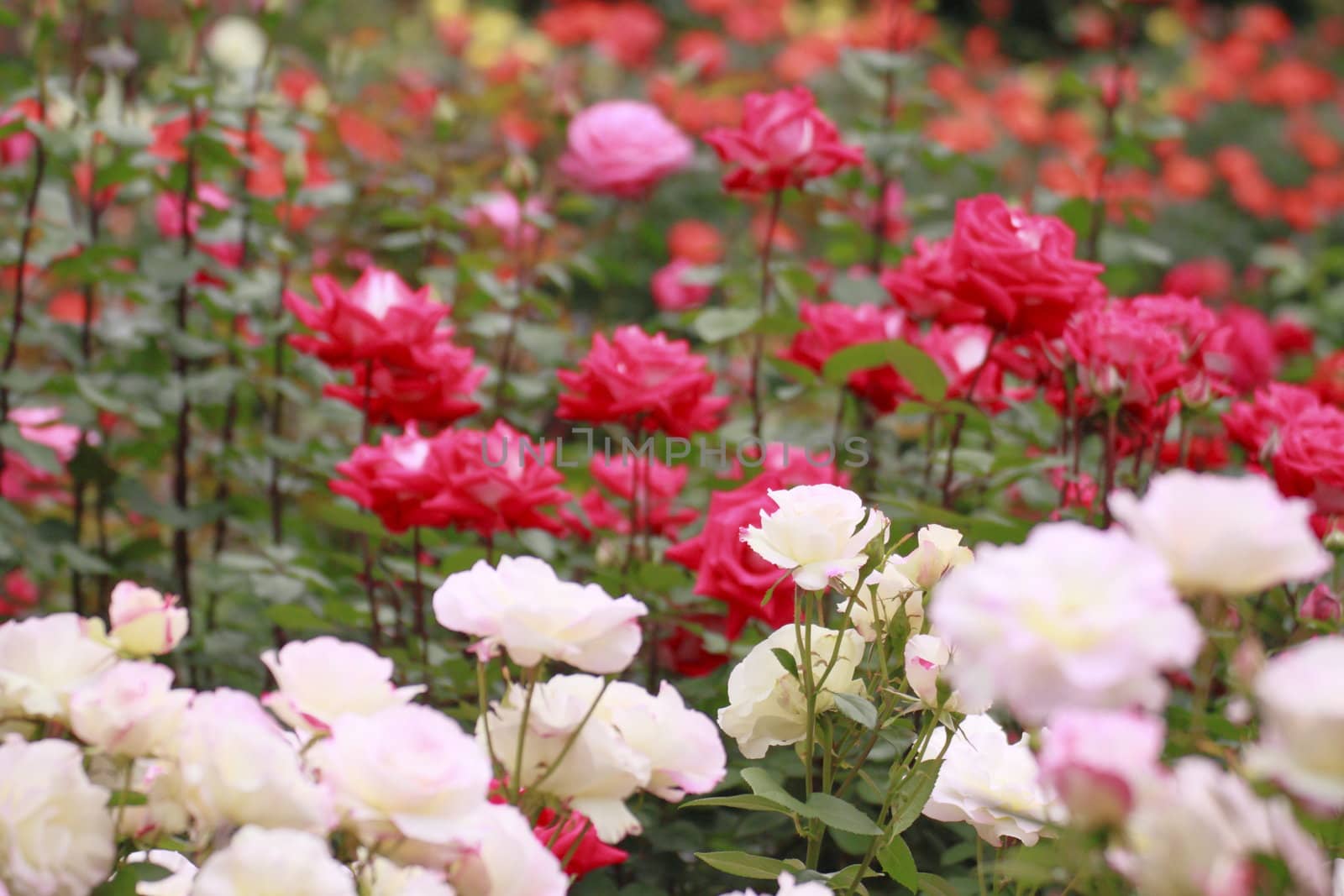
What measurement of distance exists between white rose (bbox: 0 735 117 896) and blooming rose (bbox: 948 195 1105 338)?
905 mm

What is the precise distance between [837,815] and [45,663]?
1.65 feet

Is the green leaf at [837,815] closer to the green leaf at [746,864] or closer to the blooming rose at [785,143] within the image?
the green leaf at [746,864]

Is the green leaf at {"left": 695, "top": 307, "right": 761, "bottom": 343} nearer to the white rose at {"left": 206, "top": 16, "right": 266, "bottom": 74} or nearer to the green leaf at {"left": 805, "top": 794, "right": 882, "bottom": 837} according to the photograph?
the green leaf at {"left": 805, "top": 794, "right": 882, "bottom": 837}

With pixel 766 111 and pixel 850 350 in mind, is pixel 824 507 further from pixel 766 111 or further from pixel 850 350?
pixel 766 111

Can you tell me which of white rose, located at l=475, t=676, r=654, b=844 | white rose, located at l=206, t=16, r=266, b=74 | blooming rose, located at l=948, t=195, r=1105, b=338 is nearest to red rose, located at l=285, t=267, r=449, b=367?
blooming rose, located at l=948, t=195, r=1105, b=338

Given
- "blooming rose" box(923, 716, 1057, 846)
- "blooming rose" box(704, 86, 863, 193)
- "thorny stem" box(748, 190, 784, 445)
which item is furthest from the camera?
"thorny stem" box(748, 190, 784, 445)

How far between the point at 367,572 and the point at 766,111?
684 mm

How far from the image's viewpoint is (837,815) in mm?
893

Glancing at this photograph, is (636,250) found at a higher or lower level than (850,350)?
lower

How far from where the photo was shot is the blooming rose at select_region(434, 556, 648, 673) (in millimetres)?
708

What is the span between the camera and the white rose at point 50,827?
0.66 metres

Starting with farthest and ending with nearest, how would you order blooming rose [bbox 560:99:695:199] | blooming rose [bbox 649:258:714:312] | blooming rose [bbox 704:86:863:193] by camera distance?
blooming rose [bbox 649:258:714:312] → blooming rose [bbox 560:99:695:199] → blooming rose [bbox 704:86:863:193]

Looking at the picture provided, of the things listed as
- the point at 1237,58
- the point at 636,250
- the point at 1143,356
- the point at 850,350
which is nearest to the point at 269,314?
the point at 850,350

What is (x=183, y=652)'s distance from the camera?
1.68 meters
